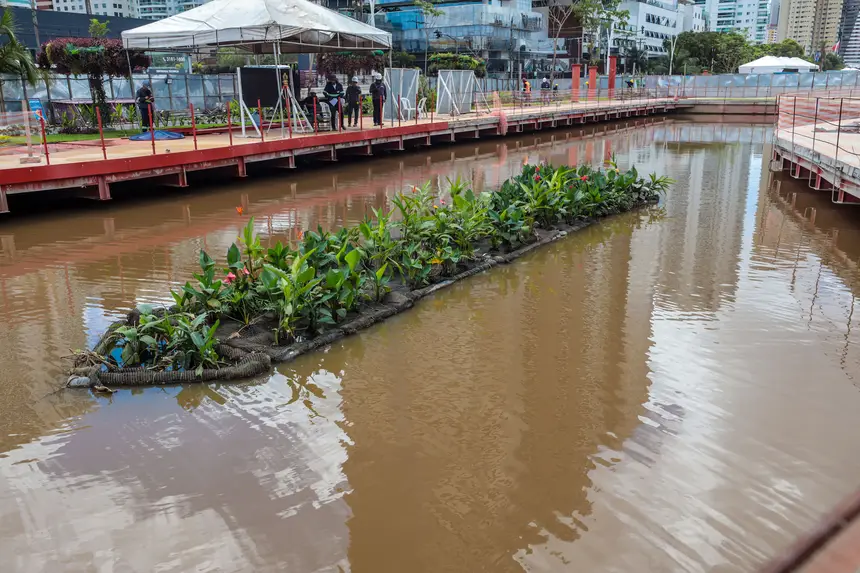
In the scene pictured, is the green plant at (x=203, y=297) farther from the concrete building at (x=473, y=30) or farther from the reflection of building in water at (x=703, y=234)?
the concrete building at (x=473, y=30)

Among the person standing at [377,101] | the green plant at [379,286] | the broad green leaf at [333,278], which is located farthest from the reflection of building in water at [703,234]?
the person standing at [377,101]

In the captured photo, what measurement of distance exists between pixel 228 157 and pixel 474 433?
40.3 feet

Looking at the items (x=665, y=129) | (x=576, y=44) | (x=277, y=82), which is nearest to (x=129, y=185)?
(x=277, y=82)

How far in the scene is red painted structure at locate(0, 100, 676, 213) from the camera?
12.1 metres

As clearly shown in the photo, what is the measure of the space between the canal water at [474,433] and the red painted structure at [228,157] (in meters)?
3.41

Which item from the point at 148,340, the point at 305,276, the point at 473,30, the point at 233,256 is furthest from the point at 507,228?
the point at 473,30

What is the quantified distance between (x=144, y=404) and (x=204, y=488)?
1.39 meters

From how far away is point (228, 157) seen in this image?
15.7 m

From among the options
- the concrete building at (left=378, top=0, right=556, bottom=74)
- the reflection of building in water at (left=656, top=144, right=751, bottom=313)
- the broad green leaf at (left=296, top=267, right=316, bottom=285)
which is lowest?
the reflection of building in water at (left=656, top=144, right=751, bottom=313)

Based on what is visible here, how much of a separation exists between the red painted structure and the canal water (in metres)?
3.41

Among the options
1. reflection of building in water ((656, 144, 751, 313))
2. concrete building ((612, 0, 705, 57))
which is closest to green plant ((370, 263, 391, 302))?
reflection of building in water ((656, 144, 751, 313))

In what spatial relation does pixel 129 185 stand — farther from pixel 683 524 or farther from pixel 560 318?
pixel 683 524

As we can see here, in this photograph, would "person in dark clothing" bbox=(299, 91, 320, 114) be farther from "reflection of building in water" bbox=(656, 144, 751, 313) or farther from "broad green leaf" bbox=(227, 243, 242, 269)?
"broad green leaf" bbox=(227, 243, 242, 269)

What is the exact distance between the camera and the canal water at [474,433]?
12.8ft
